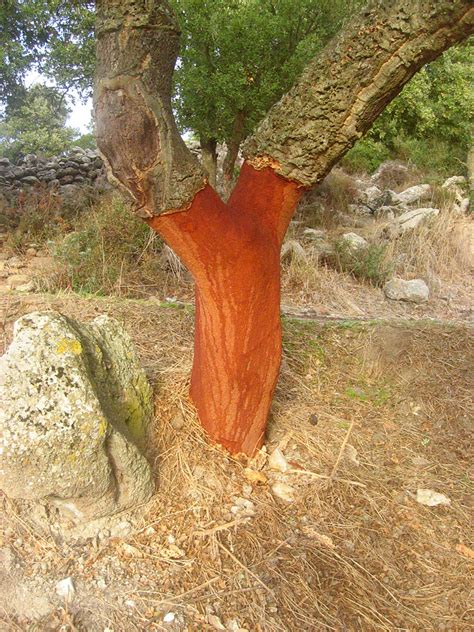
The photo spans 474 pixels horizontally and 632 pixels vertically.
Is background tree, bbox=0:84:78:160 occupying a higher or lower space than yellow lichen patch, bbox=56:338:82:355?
higher

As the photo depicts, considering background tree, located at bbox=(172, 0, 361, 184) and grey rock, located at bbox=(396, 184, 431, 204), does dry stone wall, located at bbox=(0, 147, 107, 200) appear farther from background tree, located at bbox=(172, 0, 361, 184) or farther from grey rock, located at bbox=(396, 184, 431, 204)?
grey rock, located at bbox=(396, 184, 431, 204)

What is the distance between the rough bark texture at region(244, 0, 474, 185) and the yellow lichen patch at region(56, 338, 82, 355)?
3.60 feet

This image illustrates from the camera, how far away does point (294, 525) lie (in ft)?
7.75

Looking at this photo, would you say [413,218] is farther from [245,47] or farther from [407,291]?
[245,47]

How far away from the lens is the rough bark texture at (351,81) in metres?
1.89

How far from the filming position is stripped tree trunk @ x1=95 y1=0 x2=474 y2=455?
6.52ft

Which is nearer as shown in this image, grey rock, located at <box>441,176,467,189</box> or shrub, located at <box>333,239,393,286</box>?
shrub, located at <box>333,239,393,286</box>

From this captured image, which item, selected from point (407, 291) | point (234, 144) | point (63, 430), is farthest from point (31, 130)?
point (63, 430)

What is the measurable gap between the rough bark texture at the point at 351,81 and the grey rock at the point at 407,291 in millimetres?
4139

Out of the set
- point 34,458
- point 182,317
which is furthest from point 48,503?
point 182,317

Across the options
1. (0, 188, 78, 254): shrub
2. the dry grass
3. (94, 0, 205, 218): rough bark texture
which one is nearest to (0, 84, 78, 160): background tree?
(0, 188, 78, 254): shrub

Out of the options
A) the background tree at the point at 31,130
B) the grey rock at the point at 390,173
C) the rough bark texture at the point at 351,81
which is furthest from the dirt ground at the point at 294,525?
the grey rock at the point at 390,173

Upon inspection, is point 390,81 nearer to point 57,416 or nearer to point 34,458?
point 57,416

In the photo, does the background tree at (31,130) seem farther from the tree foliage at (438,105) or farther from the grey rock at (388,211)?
the grey rock at (388,211)
